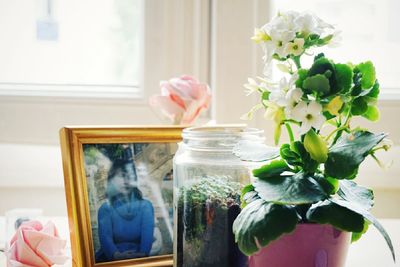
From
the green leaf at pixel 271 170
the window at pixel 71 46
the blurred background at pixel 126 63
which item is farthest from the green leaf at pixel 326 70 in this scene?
the window at pixel 71 46

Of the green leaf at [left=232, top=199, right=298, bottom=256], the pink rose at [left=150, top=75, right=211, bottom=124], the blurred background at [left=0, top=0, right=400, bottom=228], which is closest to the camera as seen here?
the green leaf at [left=232, top=199, right=298, bottom=256]

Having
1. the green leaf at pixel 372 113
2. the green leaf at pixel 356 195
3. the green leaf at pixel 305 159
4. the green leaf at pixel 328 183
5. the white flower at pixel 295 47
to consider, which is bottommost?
the green leaf at pixel 356 195

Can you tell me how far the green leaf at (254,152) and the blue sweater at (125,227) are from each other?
248mm

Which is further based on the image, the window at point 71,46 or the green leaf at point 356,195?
the window at point 71,46

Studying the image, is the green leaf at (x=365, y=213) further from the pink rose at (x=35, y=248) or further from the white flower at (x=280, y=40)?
the pink rose at (x=35, y=248)

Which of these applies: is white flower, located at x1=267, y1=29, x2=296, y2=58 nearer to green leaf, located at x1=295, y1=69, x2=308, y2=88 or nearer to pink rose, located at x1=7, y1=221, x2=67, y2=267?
green leaf, located at x1=295, y1=69, x2=308, y2=88

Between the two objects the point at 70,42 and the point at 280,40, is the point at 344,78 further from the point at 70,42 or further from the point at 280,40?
the point at 70,42

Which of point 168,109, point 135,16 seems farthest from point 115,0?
point 168,109

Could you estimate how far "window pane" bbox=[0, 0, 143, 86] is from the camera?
1.24m

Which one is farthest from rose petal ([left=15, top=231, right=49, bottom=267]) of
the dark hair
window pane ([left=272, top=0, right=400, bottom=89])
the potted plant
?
window pane ([left=272, top=0, right=400, bottom=89])

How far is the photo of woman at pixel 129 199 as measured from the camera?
29.7 inches

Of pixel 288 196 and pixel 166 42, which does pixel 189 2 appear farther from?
pixel 288 196

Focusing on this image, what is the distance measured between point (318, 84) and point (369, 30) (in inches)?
29.7

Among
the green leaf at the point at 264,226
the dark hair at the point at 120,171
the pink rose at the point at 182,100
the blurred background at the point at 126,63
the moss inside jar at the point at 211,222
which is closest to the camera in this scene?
the green leaf at the point at 264,226
